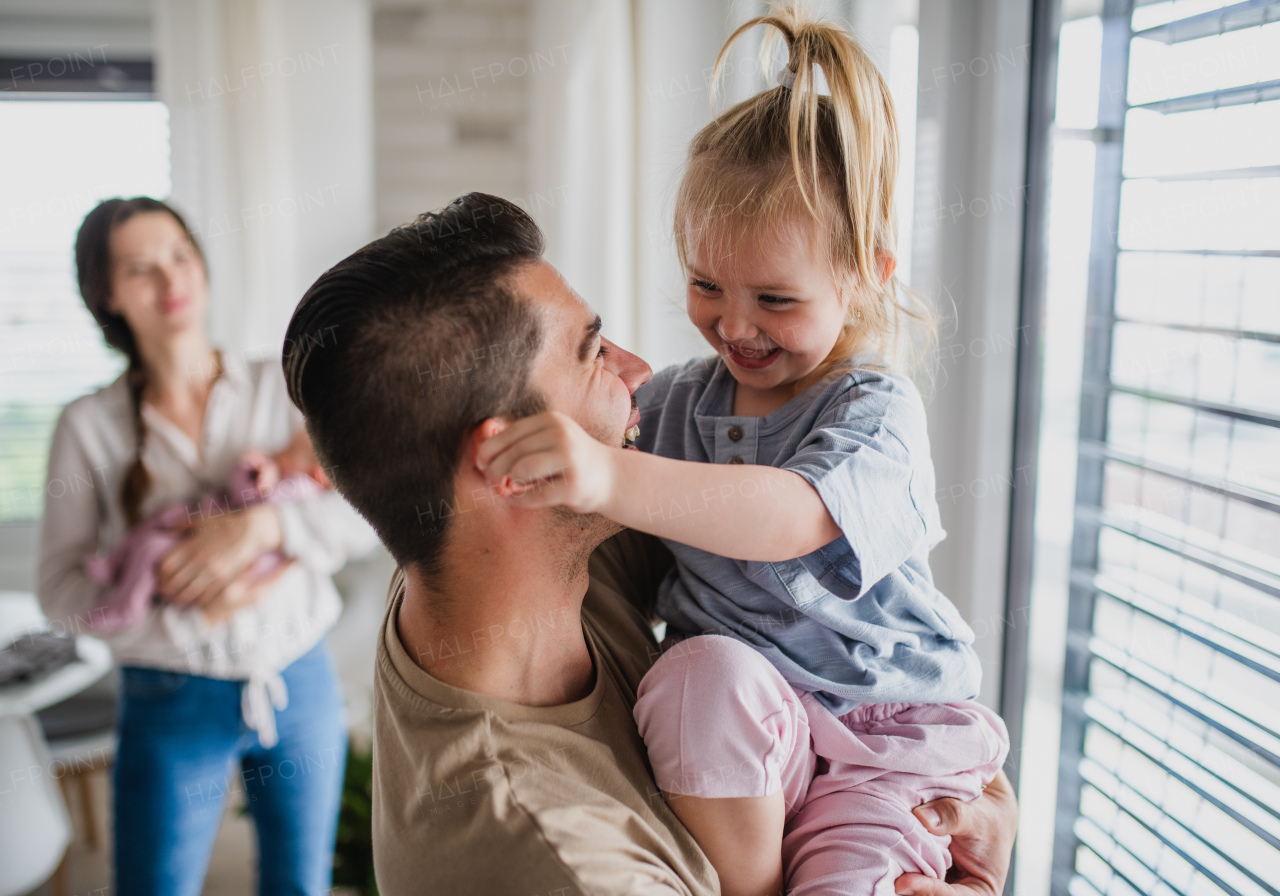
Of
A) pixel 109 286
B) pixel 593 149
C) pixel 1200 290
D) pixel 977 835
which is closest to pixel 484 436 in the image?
pixel 977 835

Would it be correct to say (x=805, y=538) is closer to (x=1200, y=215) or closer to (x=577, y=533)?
(x=577, y=533)

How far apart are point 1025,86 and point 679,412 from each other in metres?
1.05

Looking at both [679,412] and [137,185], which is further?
[137,185]

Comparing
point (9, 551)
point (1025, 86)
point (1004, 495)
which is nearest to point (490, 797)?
point (1004, 495)

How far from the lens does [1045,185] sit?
1685 millimetres

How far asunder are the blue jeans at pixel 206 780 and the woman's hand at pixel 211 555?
0.59 ft

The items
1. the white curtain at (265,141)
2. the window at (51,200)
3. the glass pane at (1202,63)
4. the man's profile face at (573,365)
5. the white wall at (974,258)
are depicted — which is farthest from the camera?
the window at (51,200)

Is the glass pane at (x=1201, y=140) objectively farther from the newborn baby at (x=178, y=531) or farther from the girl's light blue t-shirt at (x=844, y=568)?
the newborn baby at (x=178, y=531)

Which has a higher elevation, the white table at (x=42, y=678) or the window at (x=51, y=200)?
the window at (x=51, y=200)

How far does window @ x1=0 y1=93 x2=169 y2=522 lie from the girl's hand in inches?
124

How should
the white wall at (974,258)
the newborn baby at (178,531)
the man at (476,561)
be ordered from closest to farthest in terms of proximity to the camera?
the man at (476,561) → the white wall at (974,258) → the newborn baby at (178,531)

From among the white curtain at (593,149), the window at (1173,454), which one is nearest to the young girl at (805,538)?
the window at (1173,454)

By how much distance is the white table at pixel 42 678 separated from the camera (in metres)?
2.40

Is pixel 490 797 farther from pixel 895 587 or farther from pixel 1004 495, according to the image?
pixel 1004 495
